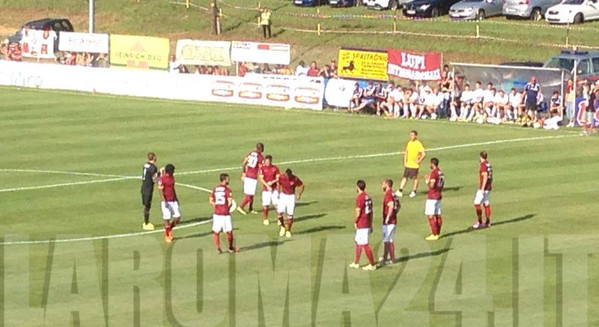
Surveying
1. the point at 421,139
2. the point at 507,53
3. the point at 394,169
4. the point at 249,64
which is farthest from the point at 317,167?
the point at 507,53

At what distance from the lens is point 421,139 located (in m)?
53.1

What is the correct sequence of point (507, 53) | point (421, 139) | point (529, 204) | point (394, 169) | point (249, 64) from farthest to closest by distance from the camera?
1. point (507, 53)
2. point (249, 64)
3. point (421, 139)
4. point (394, 169)
5. point (529, 204)

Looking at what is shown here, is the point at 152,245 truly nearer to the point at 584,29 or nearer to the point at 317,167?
the point at 317,167

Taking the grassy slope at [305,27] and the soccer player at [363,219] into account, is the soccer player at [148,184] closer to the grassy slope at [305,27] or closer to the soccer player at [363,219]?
the soccer player at [363,219]

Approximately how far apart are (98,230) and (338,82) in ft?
90.4

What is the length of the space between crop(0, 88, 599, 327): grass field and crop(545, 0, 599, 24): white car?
Answer: 21813 millimetres

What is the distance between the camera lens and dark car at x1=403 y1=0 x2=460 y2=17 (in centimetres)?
8138

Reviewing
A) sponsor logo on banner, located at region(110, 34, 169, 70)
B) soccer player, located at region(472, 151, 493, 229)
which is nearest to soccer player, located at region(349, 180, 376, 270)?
soccer player, located at region(472, 151, 493, 229)

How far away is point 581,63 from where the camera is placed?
190 feet

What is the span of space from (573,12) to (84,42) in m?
25.0

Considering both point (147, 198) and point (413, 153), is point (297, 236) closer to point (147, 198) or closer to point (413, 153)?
point (147, 198)

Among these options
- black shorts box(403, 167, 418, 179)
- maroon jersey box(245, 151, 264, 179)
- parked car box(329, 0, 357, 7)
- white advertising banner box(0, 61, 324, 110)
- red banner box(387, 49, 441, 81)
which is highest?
parked car box(329, 0, 357, 7)

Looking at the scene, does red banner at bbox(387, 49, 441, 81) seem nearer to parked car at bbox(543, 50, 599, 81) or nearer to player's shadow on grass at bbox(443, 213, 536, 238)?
parked car at bbox(543, 50, 599, 81)

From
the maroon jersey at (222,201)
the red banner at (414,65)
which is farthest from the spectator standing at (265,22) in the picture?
the maroon jersey at (222,201)
